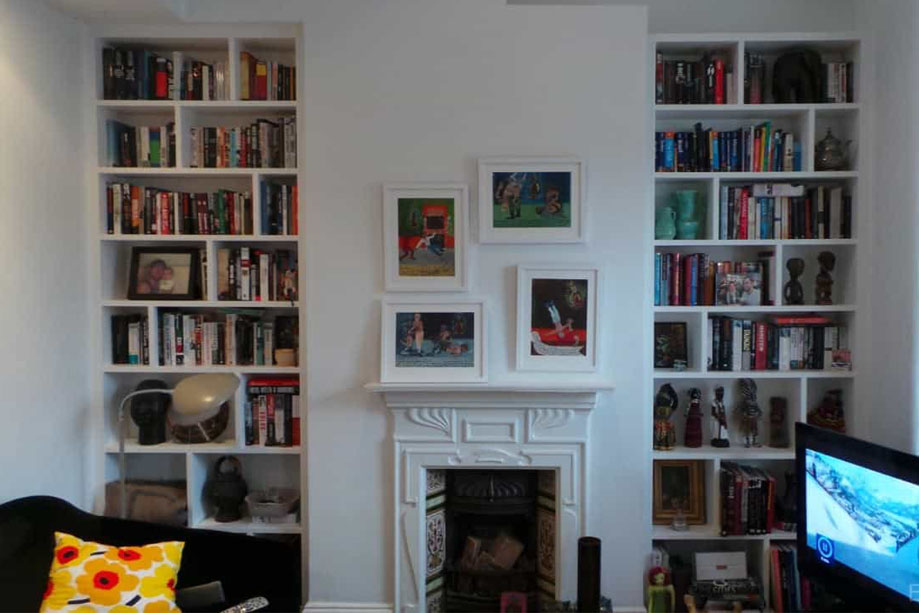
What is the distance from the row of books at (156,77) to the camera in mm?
3240

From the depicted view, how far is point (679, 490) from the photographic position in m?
3.38

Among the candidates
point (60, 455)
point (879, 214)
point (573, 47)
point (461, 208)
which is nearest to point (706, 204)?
point (879, 214)

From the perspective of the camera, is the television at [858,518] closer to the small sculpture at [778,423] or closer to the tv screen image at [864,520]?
the tv screen image at [864,520]

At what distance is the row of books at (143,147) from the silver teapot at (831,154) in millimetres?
2856

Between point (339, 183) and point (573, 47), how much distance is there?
43.9 inches

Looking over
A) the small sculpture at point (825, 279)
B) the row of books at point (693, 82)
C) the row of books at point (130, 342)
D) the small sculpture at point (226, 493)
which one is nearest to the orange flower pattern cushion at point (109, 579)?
the small sculpture at point (226, 493)

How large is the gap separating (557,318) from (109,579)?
1.87 metres

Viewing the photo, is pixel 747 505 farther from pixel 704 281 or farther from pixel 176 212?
pixel 176 212

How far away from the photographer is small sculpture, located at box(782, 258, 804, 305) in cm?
327

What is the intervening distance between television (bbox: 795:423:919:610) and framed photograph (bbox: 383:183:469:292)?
4.82ft

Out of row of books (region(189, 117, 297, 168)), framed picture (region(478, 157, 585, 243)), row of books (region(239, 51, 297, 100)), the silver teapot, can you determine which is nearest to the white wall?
row of books (region(189, 117, 297, 168))

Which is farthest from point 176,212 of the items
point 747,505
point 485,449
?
point 747,505

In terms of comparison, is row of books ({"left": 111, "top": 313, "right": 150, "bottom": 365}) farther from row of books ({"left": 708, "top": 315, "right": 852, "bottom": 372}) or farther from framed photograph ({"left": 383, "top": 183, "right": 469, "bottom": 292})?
row of books ({"left": 708, "top": 315, "right": 852, "bottom": 372})

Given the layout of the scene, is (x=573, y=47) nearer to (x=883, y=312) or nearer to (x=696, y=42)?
(x=696, y=42)
